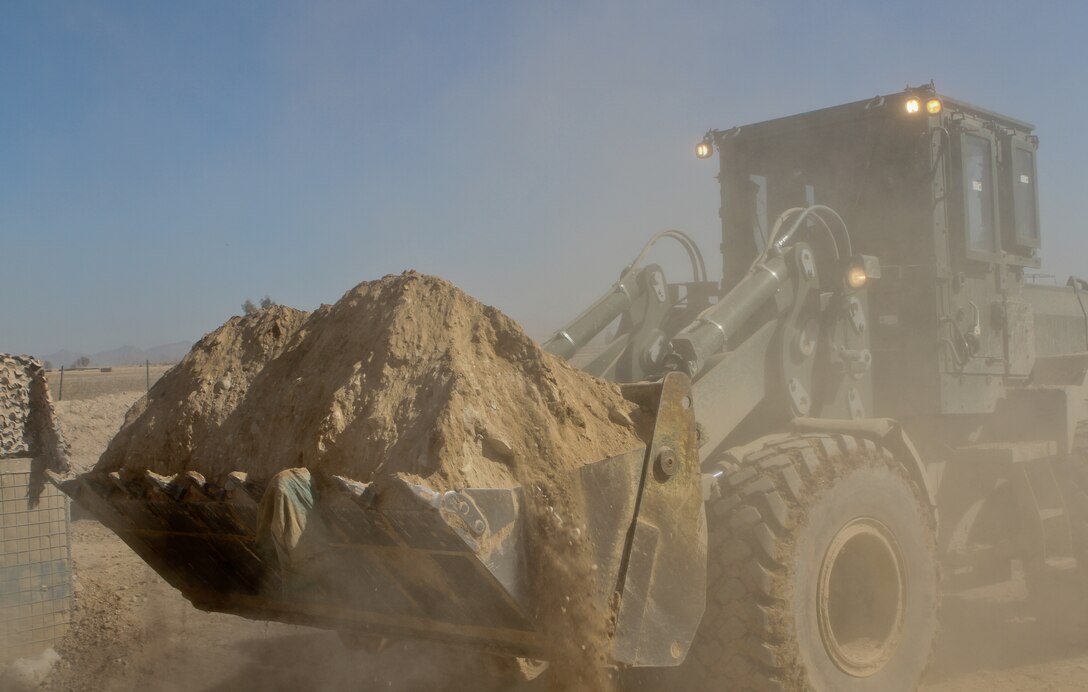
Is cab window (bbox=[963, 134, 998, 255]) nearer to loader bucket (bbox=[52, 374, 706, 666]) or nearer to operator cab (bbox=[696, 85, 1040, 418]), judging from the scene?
operator cab (bbox=[696, 85, 1040, 418])

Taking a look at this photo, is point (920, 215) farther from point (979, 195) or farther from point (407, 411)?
point (407, 411)

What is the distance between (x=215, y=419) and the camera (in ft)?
14.5

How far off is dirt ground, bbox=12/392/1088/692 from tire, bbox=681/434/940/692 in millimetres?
1046

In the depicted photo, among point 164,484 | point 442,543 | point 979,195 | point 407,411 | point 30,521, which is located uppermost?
point 979,195

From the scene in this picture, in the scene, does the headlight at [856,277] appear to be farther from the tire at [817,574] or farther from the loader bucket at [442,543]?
the loader bucket at [442,543]

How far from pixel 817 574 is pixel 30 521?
5.33m

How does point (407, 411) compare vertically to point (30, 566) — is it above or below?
above

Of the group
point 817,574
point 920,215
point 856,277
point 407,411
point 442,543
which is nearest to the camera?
point 442,543

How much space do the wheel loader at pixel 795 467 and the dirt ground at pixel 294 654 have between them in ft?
1.68

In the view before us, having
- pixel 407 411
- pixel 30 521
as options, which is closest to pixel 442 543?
pixel 407 411

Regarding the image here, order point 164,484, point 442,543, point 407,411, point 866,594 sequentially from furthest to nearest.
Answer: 1. point 866,594
2. point 164,484
3. point 407,411
4. point 442,543

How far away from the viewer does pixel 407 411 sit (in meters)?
3.77

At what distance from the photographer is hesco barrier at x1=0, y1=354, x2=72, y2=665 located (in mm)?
6836

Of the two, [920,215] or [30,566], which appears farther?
[30,566]
